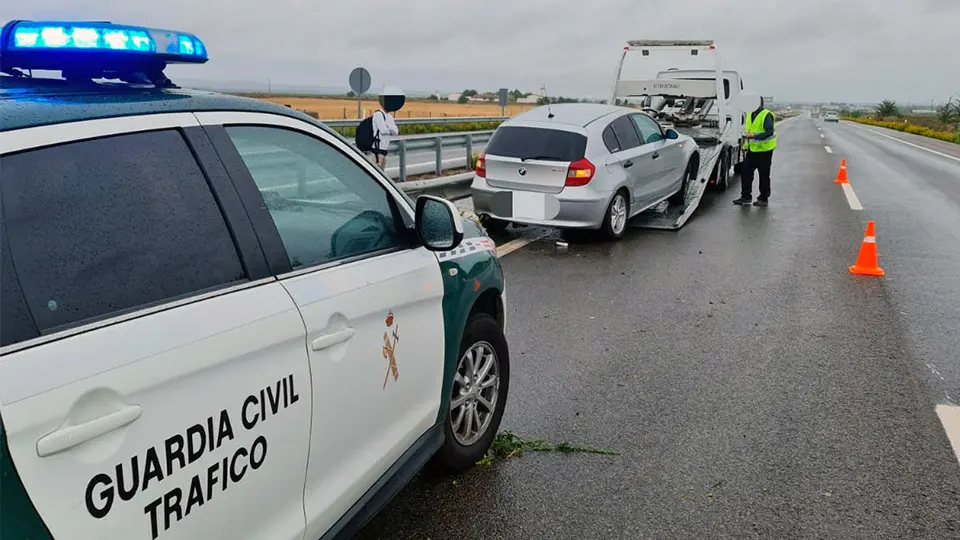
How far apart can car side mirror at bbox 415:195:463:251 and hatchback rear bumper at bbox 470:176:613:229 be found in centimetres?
612

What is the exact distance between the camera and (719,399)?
475cm

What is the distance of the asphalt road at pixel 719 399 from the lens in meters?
3.45

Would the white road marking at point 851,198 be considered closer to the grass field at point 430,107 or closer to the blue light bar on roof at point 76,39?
the grass field at point 430,107

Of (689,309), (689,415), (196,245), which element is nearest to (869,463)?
(689,415)

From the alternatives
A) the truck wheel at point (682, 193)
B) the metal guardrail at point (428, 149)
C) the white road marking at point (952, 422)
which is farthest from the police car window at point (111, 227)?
the truck wheel at point (682, 193)

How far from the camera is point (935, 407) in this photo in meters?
4.66

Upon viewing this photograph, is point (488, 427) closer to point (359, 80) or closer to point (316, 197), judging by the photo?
point (316, 197)

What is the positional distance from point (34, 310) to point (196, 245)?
51 cm

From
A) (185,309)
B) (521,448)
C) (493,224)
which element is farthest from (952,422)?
(493,224)

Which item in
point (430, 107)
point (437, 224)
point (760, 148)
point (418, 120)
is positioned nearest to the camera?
point (437, 224)

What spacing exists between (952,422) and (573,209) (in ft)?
17.1

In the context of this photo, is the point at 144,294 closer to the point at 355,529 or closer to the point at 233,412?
the point at 233,412

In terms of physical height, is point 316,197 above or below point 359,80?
below

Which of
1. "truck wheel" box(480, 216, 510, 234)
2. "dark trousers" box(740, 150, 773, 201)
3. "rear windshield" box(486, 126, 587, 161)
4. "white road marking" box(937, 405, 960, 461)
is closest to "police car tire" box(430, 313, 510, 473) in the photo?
"white road marking" box(937, 405, 960, 461)
